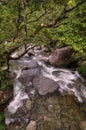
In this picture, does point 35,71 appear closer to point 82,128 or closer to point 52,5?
point 52,5

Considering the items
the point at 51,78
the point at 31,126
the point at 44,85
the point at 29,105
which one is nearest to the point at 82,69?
the point at 51,78

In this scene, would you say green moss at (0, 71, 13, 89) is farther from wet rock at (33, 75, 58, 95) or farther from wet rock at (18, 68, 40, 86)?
wet rock at (33, 75, 58, 95)

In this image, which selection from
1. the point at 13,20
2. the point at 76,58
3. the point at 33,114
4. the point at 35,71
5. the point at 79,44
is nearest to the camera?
the point at 79,44

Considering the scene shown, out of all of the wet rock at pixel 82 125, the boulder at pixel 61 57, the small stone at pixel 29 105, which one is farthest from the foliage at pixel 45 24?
the wet rock at pixel 82 125

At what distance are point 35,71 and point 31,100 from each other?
359cm

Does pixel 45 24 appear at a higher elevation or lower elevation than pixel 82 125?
higher

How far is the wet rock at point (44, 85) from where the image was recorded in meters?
11.7

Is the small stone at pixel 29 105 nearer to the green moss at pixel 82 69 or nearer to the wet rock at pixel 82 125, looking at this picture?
the wet rock at pixel 82 125

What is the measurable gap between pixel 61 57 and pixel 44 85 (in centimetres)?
437

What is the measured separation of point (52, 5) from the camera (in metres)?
12.0

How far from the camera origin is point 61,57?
52.1 ft

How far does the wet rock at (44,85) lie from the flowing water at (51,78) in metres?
0.30

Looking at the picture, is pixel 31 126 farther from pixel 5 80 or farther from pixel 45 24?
pixel 45 24

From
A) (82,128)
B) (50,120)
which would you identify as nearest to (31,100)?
(50,120)
